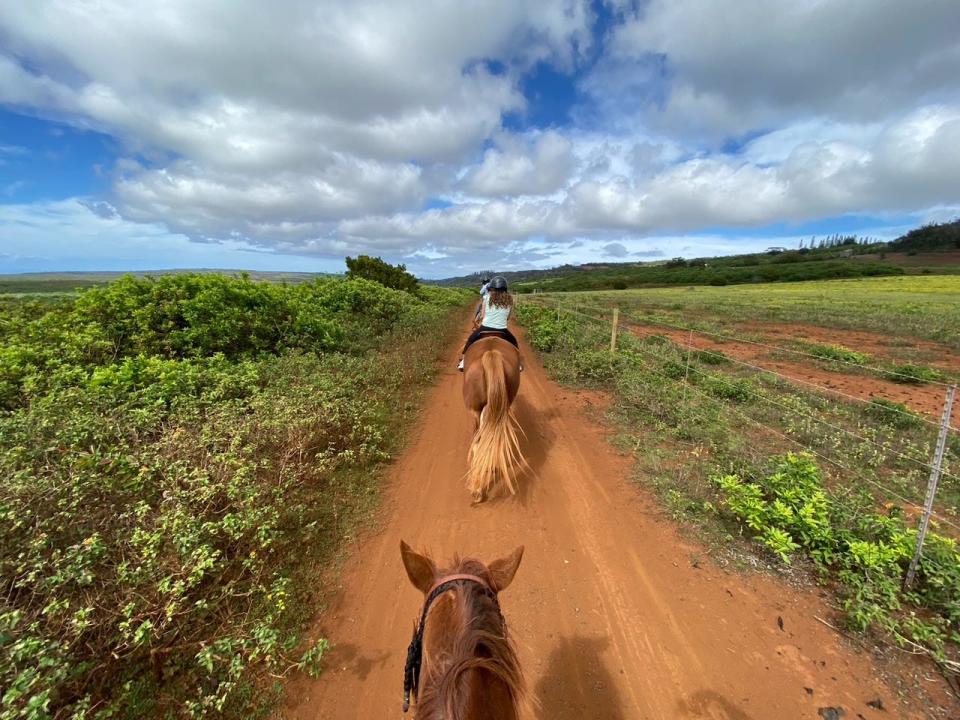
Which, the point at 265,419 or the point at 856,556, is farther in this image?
the point at 265,419

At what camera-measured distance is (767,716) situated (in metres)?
2.52

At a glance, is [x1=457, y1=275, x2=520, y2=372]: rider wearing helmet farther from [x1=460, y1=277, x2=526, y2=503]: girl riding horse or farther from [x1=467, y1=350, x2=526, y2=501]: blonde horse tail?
[x1=467, y1=350, x2=526, y2=501]: blonde horse tail

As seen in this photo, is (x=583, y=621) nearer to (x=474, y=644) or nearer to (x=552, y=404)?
(x=474, y=644)

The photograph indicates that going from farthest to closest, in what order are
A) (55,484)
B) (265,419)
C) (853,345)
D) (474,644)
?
(853,345) → (265,419) → (55,484) → (474,644)

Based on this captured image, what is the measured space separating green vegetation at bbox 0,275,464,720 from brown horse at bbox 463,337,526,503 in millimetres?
1306

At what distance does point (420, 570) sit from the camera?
1.76 metres

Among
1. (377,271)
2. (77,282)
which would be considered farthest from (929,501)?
(77,282)

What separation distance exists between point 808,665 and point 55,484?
221 inches

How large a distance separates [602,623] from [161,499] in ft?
12.5

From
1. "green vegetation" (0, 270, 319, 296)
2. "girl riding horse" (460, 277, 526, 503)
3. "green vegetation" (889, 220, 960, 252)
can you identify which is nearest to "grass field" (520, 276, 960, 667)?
"girl riding horse" (460, 277, 526, 503)

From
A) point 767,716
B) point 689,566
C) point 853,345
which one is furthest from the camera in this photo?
point 853,345

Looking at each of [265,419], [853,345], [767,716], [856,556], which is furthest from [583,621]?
[853,345]

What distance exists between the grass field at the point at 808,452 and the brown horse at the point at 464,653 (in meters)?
3.25

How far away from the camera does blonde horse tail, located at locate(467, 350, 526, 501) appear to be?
4730mm
